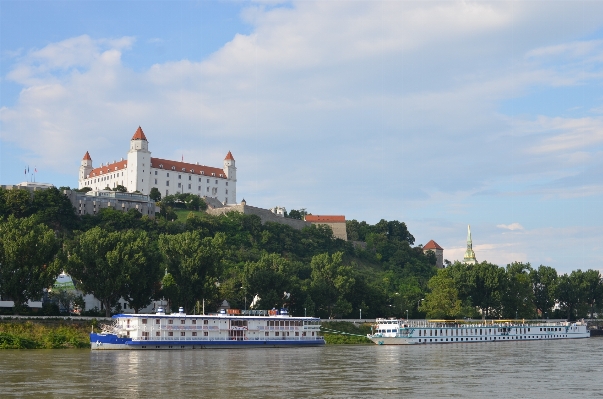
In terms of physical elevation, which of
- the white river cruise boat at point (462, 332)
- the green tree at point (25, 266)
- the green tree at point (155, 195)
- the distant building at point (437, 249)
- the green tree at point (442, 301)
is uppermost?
the green tree at point (155, 195)

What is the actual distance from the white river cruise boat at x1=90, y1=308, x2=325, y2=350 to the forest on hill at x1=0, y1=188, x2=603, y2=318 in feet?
19.6

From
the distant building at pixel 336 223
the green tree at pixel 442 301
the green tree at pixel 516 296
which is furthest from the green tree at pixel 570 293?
the distant building at pixel 336 223

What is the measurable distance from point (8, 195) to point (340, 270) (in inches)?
2086

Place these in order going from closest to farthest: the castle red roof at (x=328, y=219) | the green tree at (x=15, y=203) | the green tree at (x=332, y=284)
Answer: the green tree at (x=332, y=284), the green tree at (x=15, y=203), the castle red roof at (x=328, y=219)

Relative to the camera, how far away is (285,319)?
76.3m

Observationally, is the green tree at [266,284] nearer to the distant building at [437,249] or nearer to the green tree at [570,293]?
the green tree at [570,293]

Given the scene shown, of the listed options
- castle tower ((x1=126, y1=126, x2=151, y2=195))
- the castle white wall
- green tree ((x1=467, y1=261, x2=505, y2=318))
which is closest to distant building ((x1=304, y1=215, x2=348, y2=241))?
the castle white wall

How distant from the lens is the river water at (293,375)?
120ft

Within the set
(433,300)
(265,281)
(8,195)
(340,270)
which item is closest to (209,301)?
(265,281)

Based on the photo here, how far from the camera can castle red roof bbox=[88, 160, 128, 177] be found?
515 feet

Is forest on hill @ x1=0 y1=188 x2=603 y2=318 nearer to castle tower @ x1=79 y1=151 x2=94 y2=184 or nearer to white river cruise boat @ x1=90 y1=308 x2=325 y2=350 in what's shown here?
white river cruise boat @ x1=90 y1=308 x2=325 y2=350

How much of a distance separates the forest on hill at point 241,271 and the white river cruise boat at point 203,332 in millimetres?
5985

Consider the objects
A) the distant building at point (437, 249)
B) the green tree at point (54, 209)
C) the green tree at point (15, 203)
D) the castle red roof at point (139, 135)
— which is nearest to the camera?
the green tree at point (15, 203)

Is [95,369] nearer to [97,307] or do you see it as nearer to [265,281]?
[97,307]
